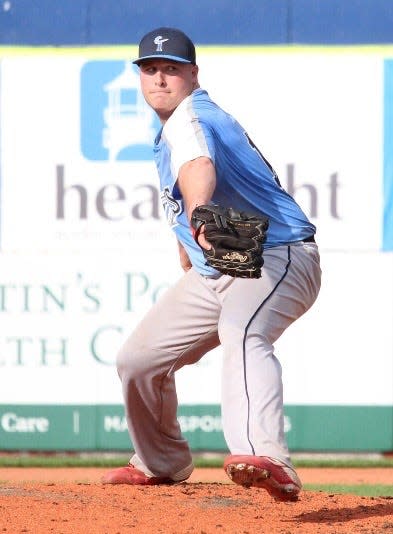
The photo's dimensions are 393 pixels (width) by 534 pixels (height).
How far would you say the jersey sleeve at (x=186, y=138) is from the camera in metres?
4.16

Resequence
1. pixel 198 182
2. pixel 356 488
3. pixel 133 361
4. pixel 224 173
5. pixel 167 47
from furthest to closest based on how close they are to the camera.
Answer: pixel 356 488
pixel 133 361
pixel 167 47
pixel 224 173
pixel 198 182

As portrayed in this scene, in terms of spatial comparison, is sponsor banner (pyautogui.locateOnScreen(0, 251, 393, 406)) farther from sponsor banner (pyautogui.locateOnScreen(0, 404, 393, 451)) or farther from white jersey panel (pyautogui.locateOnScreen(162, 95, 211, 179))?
white jersey panel (pyautogui.locateOnScreen(162, 95, 211, 179))

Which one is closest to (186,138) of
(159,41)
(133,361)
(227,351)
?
(159,41)

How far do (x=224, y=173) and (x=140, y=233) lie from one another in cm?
390

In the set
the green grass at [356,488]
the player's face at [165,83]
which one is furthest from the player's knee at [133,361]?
the green grass at [356,488]

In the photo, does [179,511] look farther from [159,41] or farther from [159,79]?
[159,41]

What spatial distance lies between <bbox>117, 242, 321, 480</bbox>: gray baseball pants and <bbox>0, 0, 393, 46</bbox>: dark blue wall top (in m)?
3.88

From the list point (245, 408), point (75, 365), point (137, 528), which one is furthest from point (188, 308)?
point (75, 365)

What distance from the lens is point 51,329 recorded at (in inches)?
326

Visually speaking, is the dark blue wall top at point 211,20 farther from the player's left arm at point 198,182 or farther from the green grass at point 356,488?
the player's left arm at point 198,182

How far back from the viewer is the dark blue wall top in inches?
327

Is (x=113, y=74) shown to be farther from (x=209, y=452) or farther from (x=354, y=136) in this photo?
(x=209, y=452)

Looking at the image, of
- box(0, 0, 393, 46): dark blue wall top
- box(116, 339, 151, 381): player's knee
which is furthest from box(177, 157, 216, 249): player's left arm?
box(0, 0, 393, 46): dark blue wall top

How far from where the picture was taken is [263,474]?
13.3ft
